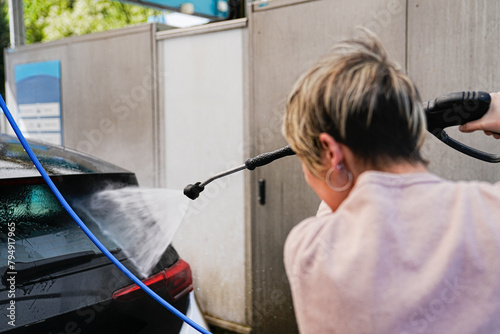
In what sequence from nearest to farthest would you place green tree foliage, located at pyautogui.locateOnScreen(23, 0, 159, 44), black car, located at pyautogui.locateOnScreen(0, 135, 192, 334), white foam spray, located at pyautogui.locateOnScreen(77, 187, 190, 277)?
black car, located at pyautogui.locateOnScreen(0, 135, 192, 334)
white foam spray, located at pyautogui.locateOnScreen(77, 187, 190, 277)
green tree foliage, located at pyautogui.locateOnScreen(23, 0, 159, 44)

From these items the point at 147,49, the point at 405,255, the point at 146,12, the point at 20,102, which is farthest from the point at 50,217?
the point at 146,12

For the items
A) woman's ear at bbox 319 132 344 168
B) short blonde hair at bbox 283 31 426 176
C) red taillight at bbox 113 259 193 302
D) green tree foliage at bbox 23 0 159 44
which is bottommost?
red taillight at bbox 113 259 193 302

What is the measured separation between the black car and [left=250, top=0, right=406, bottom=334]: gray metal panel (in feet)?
6.18

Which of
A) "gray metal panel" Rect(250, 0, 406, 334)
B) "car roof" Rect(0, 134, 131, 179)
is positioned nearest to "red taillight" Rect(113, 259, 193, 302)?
"car roof" Rect(0, 134, 131, 179)

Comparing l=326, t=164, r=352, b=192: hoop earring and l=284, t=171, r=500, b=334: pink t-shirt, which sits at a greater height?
l=326, t=164, r=352, b=192: hoop earring

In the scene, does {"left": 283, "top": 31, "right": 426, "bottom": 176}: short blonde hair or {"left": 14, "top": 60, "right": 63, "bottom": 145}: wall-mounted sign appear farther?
{"left": 14, "top": 60, "right": 63, "bottom": 145}: wall-mounted sign

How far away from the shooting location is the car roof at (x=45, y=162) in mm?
1689

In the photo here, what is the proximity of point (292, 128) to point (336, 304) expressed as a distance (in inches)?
14.7

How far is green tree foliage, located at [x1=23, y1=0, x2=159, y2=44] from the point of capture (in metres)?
16.1

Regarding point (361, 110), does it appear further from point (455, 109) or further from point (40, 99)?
point (40, 99)

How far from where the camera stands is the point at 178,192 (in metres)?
4.16

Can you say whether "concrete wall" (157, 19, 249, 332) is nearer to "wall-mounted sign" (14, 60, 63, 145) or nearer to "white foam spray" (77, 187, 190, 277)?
"wall-mounted sign" (14, 60, 63, 145)

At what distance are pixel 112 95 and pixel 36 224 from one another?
3.31 meters

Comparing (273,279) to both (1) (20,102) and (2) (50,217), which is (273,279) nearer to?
(2) (50,217)
